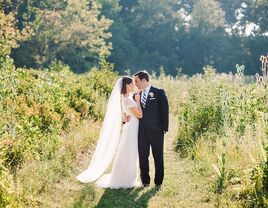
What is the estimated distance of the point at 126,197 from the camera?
7176 millimetres

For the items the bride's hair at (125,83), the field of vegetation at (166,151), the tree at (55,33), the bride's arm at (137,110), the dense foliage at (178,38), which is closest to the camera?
the field of vegetation at (166,151)

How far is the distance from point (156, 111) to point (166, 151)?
378 centimetres

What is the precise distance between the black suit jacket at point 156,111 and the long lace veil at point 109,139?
810 millimetres

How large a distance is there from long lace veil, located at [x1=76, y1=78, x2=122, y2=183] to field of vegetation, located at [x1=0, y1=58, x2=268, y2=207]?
0.47 m

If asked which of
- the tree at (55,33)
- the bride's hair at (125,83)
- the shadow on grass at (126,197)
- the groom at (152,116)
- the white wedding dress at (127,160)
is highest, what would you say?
the tree at (55,33)

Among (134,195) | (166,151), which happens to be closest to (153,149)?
(134,195)

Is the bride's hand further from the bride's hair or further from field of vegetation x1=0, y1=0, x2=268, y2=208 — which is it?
field of vegetation x1=0, y1=0, x2=268, y2=208

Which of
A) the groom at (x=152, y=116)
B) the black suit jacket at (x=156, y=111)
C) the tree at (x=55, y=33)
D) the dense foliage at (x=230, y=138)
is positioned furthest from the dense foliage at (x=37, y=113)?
the tree at (x=55, y=33)

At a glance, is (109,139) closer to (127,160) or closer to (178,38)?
(127,160)

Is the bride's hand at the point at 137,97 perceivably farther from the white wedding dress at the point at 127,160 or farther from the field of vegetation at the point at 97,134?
the field of vegetation at the point at 97,134

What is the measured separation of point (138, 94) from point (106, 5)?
4726 cm

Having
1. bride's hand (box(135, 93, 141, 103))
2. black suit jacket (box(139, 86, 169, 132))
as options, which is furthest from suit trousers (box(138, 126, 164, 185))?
bride's hand (box(135, 93, 141, 103))

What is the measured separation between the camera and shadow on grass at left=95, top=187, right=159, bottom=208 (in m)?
6.81

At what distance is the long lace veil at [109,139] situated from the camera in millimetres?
8070
